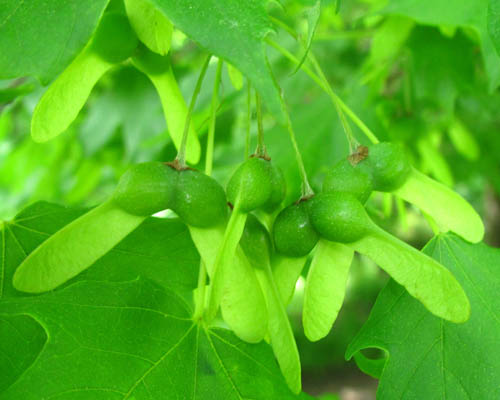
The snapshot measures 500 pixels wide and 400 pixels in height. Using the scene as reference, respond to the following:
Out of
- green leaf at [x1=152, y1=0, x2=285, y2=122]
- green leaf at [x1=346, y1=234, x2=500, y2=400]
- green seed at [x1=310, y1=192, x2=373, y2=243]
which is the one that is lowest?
green leaf at [x1=346, y1=234, x2=500, y2=400]

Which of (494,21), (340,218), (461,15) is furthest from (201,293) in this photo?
(461,15)

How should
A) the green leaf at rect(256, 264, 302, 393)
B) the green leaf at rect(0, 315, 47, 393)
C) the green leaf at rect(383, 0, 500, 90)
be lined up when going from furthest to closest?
1. the green leaf at rect(383, 0, 500, 90)
2. the green leaf at rect(0, 315, 47, 393)
3. the green leaf at rect(256, 264, 302, 393)

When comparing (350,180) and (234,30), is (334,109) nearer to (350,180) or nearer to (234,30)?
(350,180)

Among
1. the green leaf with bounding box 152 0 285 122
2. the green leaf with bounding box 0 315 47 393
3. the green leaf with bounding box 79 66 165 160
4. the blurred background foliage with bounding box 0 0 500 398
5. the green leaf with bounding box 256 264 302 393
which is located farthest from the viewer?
the green leaf with bounding box 79 66 165 160

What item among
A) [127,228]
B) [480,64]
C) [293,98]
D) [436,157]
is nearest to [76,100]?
[127,228]

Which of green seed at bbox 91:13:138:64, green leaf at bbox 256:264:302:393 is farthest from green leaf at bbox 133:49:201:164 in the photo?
green leaf at bbox 256:264:302:393

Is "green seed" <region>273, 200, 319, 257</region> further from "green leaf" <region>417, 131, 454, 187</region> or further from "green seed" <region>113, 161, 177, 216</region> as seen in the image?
"green leaf" <region>417, 131, 454, 187</region>
